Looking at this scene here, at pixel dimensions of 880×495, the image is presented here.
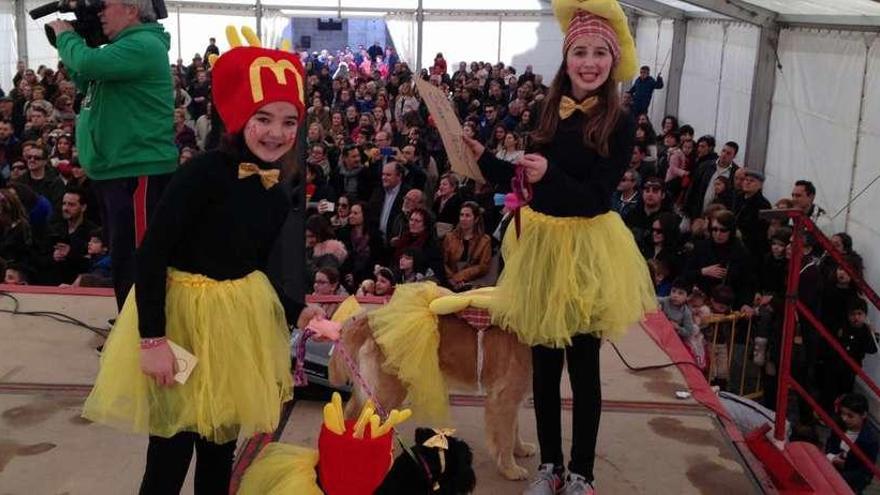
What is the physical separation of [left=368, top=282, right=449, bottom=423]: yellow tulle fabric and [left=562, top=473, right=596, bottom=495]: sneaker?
20.7 inches

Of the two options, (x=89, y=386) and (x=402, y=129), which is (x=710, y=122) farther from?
(x=89, y=386)

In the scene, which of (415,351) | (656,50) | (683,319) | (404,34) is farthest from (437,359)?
(404,34)

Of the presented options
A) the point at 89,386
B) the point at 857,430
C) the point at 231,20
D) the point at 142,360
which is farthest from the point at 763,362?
the point at 231,20

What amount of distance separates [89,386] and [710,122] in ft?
35.4

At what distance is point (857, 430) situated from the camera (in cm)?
561

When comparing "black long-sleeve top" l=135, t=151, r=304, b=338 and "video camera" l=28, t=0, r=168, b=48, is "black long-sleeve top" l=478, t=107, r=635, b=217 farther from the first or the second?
"video camera" l=28, t=0, r=168, b=48

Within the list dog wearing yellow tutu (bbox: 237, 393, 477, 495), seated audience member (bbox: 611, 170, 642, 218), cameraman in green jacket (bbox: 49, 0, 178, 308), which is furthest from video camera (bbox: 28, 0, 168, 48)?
seated audience member (bbox: 611, 170, 642, 218)

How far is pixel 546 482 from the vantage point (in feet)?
9.82

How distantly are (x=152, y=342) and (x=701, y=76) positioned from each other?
12.7 m

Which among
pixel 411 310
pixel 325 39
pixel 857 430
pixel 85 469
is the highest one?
pixel 325 39

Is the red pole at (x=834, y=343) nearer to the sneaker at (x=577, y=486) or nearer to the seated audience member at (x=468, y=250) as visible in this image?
the sneaker at (x=577, y=486)

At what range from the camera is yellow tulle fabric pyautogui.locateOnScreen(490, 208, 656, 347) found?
9.24 ft

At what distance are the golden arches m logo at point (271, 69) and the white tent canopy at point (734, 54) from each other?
582 centimetres

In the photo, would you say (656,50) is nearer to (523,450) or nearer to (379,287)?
(379,287)
